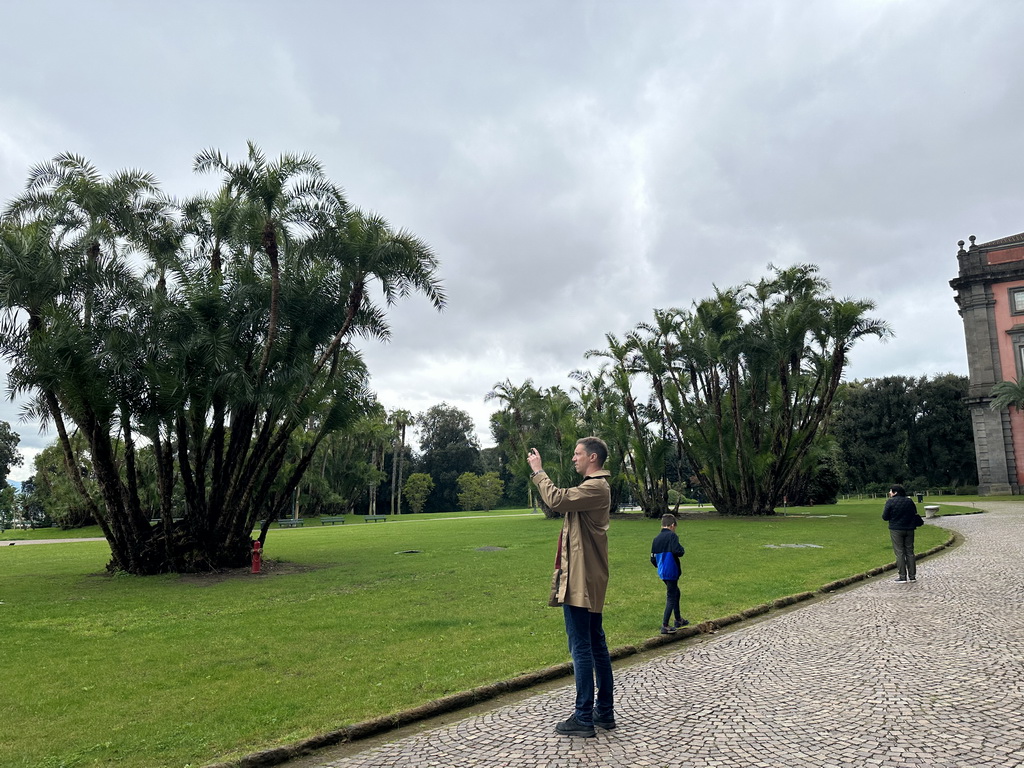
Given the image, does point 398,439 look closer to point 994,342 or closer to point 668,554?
point 994,342

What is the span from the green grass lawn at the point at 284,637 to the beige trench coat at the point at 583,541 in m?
1.87

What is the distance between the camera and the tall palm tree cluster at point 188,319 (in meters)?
14.8

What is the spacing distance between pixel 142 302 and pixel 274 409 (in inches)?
152

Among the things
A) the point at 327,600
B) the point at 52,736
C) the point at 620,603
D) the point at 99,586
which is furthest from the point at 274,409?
the point at 52,736

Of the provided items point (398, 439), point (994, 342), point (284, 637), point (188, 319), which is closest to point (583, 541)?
point (284, 637)

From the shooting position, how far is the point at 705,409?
114ft

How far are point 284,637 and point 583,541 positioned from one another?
206 inches

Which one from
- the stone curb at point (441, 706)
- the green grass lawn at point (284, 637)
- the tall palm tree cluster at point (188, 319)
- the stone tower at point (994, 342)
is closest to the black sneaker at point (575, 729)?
the stone curb at point (441, 706)

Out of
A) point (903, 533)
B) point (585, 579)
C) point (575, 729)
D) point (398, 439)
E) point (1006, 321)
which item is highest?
point (1006, 321)

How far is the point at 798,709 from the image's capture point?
510 cm

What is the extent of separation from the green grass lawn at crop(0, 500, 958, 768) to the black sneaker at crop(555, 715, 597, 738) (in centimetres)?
140

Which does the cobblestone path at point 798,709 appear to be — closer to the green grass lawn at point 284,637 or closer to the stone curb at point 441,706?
the stone curb at point 441,706

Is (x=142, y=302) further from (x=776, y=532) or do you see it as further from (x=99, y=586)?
(x=776, y=532)

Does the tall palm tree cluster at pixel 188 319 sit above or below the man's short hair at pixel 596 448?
above
